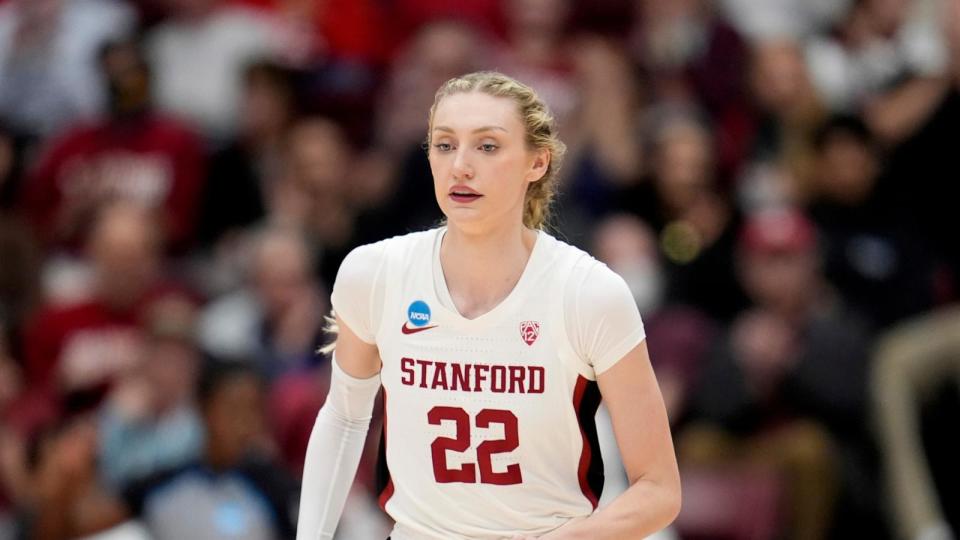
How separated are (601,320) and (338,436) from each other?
3.13 feet

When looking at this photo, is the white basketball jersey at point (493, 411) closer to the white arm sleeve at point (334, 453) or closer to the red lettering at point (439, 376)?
the red lettering at point (439, 376)

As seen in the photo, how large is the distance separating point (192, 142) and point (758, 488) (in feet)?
13.6

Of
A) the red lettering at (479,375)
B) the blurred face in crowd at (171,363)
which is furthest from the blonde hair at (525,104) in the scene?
the blurred face in crowd at (171,363)

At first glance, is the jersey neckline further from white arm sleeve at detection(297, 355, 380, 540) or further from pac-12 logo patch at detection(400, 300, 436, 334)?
white arm sleeve at detection(297, 355, 380, 540)

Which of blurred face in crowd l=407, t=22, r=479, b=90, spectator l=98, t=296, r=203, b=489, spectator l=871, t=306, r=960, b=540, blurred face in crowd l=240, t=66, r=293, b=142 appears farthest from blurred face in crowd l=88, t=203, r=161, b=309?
spectator l=871, t=306, r=960, b=540

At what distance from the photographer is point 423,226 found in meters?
9.38

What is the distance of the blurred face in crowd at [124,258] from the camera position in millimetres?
9133

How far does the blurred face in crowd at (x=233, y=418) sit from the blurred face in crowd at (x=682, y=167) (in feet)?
9.20

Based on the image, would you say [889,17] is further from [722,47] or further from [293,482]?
[293,482]

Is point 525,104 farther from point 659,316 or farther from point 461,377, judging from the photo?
point 659,316

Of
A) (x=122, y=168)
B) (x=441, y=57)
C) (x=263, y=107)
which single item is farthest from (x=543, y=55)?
(x=122, y=168)

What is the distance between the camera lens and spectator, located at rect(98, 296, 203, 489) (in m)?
8.10

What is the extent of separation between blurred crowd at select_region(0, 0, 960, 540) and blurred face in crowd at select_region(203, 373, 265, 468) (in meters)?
0.02

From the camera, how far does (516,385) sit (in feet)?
14.8
